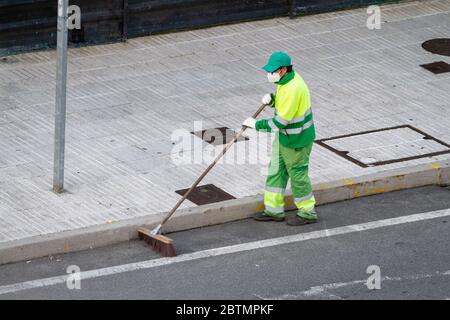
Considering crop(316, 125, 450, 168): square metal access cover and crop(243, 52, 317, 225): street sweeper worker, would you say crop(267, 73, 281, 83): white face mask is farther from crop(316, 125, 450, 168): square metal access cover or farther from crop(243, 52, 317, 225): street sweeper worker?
crop(316, 125, 450, 168): square metal access cover

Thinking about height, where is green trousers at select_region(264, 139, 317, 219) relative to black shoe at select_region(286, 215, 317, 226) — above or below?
above

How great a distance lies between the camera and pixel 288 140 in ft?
43.2

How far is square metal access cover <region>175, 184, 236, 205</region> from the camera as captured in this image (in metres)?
13.6

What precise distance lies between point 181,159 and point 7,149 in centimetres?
185

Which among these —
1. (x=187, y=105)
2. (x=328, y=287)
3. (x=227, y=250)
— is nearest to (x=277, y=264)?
(x=227, y=250)

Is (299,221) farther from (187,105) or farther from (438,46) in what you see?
(438,46)

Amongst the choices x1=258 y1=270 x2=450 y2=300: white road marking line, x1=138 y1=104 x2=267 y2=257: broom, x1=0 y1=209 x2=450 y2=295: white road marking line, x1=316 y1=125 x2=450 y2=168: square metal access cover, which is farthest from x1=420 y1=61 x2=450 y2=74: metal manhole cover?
x1=258 y1=270 x2=450 y2=300: white road marking line

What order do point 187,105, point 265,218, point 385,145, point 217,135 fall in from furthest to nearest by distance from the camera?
point 187,105
point 217,135
point 385,145
point 265,218

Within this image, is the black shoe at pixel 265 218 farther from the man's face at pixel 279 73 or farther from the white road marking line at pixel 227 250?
the man's face at pixel 279 73

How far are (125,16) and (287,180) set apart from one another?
5.02 meters

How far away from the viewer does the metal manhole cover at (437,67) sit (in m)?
17.2

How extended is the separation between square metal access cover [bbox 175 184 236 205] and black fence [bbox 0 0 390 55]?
14.2 feet

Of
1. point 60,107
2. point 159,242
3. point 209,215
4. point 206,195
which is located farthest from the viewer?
point 206,195

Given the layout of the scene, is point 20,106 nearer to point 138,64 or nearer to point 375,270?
point 138,64
